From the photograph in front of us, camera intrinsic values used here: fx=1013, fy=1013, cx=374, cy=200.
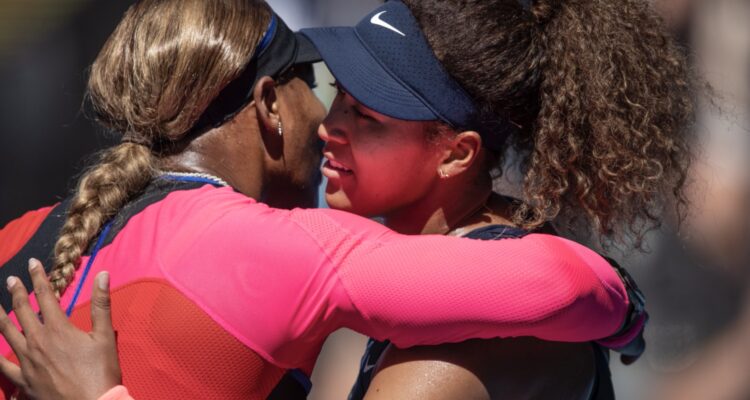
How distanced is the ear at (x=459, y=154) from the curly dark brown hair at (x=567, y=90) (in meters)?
0.05

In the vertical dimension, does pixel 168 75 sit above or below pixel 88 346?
above

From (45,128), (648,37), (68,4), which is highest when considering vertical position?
(648,37)

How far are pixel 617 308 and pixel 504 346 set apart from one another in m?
0.27

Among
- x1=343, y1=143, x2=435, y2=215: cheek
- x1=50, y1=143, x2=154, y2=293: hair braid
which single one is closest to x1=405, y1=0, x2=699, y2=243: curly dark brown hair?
x1=343, y1=143, x2=435, y2=215: cheek

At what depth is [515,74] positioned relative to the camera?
2270 mm

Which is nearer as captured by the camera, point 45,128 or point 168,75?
point 168,75

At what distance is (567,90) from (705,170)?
218 cm

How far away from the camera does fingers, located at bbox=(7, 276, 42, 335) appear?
1952mm

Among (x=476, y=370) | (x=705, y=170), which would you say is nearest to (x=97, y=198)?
(x=476, y=370)

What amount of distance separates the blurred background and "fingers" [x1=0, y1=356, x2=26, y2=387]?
2.41 meters

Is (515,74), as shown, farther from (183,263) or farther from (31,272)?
(31,272)

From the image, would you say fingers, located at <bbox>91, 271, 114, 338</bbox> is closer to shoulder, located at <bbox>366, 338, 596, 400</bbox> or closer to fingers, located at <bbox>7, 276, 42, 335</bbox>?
fingers, located at <bbox>7, 276, 42, 335</bbox>

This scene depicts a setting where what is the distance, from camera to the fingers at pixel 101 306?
1.91m

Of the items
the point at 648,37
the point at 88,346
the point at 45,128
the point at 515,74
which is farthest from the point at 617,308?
the point at 45,128
